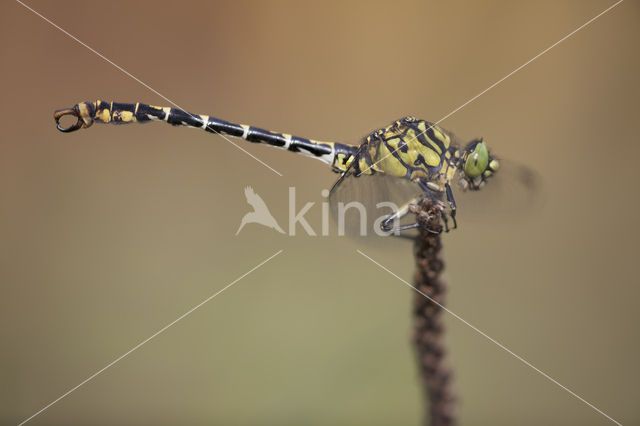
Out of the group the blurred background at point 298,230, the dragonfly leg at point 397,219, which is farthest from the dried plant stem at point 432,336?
the blurred background at point 298,230

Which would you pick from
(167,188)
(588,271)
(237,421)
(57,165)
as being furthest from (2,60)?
(588,271)

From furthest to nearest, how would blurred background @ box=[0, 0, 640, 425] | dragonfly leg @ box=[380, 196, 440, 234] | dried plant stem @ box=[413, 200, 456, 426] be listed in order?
1. blurred background @ box=[0, 0, 640, 425]
2. dragonfly leg @ box=[380, 196, 440, 234]
3. dried plant stem @ box=[413, 200, 456, 426]

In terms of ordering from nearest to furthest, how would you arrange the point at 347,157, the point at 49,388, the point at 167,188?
the point at 347,157 → the point at 49,388 → the point at 167,188

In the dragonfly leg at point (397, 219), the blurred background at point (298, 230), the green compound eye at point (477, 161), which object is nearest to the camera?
the dragonfly leg at point (397, 219)

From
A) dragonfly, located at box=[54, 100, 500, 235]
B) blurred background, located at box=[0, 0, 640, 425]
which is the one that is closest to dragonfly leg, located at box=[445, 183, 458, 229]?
dragonfly, located at box=[54, 100, 500, 235]

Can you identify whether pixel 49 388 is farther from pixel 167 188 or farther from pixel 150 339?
pixel 167 188

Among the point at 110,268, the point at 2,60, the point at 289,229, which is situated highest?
the point at 2,60

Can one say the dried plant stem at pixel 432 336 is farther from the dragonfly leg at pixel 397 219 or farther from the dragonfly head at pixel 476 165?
the dragonfly head at pixel 476 165

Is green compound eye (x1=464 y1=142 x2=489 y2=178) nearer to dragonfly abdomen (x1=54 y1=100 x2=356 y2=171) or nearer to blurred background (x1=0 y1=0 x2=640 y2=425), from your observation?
dragonfly abdomen (x1=54 y1=100 x2=356 y2=171)
